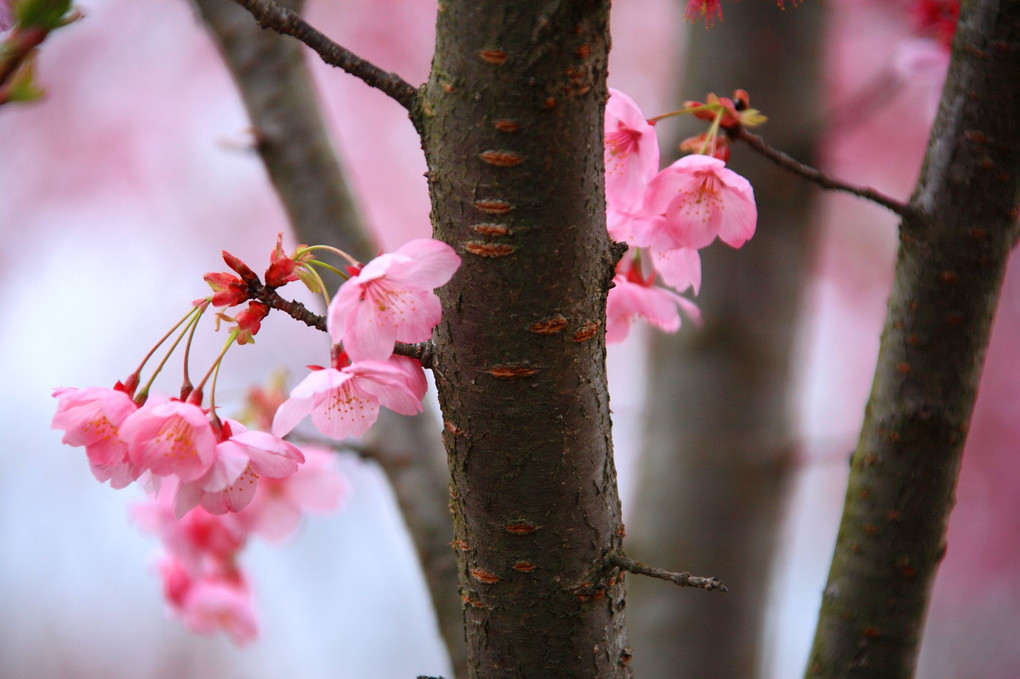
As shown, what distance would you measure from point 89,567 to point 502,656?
214cm

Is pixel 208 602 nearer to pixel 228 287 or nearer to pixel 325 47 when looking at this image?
pixel 228 287

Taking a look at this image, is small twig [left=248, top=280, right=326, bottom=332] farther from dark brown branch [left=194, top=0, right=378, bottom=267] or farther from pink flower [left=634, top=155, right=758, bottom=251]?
dark brown branch [left=194, top=0, right=378, bottom=267]

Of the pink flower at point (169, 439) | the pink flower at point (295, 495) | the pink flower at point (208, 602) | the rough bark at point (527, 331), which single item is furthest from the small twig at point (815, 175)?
the pink flower at point (208, 602)

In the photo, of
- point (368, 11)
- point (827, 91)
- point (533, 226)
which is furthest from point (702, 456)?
point (368, 11)

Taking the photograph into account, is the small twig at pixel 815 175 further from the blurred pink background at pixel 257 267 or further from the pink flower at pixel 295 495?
the blurred pink background at pixel 257 267

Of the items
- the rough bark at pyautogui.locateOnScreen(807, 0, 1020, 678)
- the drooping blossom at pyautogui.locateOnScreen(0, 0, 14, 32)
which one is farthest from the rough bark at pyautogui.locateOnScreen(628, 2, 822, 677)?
the drooping blossom at pyautogui.locateOnScreen(0, 0, 14, 32)

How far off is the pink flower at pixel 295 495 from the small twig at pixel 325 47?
61cm

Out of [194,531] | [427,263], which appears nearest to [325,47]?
[427,263]

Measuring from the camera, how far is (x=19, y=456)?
212 centimetres

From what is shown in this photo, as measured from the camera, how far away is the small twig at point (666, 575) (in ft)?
1.41

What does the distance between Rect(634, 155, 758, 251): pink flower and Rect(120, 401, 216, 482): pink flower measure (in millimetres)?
300

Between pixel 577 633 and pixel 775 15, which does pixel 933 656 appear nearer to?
pixel 775 15

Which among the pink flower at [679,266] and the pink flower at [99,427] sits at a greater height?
the pink flower at [679,266]

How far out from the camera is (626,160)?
1.74 ft
